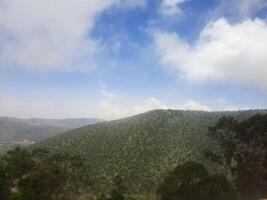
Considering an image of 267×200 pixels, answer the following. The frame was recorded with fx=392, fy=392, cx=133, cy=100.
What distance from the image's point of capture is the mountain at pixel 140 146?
101m

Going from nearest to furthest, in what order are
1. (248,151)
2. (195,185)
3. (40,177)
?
(195,185), (40,177), (248,151)

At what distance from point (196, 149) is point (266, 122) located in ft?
192

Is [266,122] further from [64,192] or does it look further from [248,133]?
[64,192]

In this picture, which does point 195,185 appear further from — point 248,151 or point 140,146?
point 140,146

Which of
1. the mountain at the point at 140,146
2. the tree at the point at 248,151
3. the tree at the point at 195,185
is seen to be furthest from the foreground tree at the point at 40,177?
the mountain at the point at 140,146

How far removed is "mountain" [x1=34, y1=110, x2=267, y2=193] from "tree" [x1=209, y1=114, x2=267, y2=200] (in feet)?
124

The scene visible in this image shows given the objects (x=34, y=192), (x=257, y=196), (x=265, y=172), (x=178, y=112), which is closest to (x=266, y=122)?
(x=265, y=172)

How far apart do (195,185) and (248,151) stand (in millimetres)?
9871

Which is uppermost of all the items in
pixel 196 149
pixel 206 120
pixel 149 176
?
pixel 206 120

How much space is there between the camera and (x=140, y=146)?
122125mm

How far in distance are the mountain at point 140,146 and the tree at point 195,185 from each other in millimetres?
40197

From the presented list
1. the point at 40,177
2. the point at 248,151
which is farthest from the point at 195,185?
the point at 40,177

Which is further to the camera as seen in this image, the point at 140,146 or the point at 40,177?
the point at 140,146

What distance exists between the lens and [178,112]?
168 m
